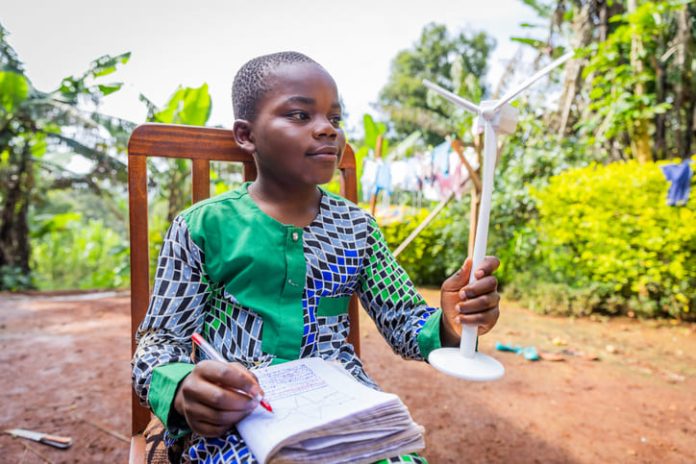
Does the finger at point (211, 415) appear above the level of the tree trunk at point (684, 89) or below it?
below

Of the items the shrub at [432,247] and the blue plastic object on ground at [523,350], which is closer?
the blue plastic object on ground at [523,350]

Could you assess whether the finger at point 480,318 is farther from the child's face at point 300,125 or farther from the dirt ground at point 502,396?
the dirt ground at point 502,396

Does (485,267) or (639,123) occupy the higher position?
(639,123)

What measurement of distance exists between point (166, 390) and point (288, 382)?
0.25m

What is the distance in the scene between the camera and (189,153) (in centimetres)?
138

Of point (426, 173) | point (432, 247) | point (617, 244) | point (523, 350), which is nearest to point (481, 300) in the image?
point (523, 350)

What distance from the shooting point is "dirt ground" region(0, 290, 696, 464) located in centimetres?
229

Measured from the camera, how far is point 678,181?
14.9 feet

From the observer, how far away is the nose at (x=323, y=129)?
1.15 m

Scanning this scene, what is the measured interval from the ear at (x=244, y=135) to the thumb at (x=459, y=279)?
0.66 metres

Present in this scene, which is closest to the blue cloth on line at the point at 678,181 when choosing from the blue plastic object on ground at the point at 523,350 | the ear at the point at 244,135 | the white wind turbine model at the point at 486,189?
the blue plastic object on ground at the point at 523,350

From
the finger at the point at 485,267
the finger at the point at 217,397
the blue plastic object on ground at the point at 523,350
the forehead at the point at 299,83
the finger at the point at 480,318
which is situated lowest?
the blue plastic object on ground at the point at 523,350

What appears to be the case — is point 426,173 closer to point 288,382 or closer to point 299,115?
point 299,115

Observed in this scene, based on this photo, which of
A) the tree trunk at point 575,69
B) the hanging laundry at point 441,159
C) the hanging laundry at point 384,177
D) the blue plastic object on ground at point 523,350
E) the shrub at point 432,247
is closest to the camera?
the blue plastic object on ground at point 523,350
